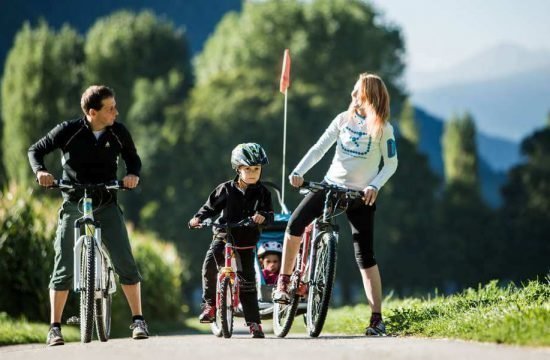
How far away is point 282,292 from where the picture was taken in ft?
32.4

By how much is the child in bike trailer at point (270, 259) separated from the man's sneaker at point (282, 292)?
190 centimetres

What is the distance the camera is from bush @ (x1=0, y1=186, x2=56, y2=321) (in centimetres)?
1630

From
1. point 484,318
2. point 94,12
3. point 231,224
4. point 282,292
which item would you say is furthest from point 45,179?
point 94,12

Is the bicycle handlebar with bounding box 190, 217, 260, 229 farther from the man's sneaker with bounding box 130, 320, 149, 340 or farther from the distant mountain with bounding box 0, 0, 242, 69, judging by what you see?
the distant mountain with bounding box 0, 0, 242, 69

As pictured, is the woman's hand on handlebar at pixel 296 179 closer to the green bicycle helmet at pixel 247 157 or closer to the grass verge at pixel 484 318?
the green bicycle helmet at pixel 247 157

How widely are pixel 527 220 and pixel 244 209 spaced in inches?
2015

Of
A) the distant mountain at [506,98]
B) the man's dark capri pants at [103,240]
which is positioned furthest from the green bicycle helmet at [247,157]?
the distant mountain at [506,98]

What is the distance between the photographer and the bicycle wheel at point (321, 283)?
31.0 ft

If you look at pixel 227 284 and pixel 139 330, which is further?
pixel 227 284

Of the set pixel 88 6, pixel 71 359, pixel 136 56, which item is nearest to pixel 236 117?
pixel 136 56

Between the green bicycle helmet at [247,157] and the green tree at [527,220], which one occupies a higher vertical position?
the green tree at [527,220]

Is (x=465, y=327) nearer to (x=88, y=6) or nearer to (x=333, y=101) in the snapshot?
(x=333, y=101)

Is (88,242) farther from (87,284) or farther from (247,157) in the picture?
(247,157)

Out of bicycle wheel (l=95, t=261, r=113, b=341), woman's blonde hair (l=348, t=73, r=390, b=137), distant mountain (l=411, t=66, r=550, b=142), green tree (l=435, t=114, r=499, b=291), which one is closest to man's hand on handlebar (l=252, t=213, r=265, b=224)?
woman's blonde hair (l=348, t=73, r=390, b=137)
